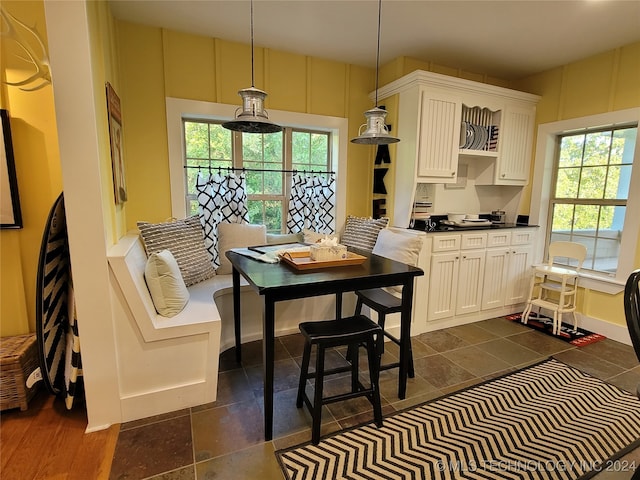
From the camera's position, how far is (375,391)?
1816 mm

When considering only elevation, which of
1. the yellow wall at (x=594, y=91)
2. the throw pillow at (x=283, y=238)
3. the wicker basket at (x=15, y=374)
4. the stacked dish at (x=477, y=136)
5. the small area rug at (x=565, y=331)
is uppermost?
the yellow wall at (x=594, y=91)

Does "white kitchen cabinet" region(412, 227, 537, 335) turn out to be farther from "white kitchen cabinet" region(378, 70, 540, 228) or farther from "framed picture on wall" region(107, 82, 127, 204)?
"framed picture on wall" region(107, 82, 127, 204)

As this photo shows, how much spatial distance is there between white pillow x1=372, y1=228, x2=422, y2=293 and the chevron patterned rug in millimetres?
964

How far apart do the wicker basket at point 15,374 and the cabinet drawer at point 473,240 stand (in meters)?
3.41

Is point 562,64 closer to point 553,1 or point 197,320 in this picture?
point 553,1

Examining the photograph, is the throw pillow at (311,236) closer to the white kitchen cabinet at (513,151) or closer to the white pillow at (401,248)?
the white pillow at (401,248)

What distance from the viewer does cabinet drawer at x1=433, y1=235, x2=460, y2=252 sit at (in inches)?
120

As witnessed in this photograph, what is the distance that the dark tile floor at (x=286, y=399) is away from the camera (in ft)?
5.29

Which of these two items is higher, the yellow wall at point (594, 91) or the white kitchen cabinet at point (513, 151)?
the yellow wall at point (594, 91)

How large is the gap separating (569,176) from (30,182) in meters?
4.75

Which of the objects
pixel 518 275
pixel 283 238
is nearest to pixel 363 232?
pixel 283 238

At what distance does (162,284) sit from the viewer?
79.3 inches

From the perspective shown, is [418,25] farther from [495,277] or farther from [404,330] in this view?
[495,277]

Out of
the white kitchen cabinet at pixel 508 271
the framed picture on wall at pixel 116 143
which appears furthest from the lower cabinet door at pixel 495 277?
the framed picture on wall at pixel 116 143
